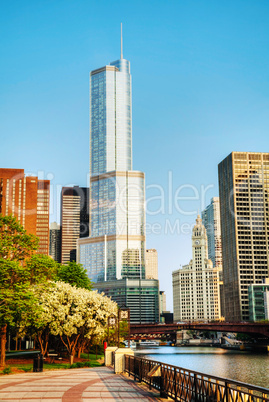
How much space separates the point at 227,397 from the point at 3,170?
19009 centimetres

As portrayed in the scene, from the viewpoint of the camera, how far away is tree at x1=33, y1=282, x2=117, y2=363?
55531 millimetres

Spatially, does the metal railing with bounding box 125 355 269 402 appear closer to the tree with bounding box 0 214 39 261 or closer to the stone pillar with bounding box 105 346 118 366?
the stone pillar with bounding box 105 346 118 366

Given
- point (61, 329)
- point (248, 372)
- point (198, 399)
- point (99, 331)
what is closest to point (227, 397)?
point (198, 399)

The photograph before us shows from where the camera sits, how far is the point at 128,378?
3144cm

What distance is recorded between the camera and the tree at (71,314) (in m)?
55.5

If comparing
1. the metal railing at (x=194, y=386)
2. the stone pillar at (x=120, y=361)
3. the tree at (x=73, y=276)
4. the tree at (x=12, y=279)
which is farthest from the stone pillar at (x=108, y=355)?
the tree at (x=73, y=276)

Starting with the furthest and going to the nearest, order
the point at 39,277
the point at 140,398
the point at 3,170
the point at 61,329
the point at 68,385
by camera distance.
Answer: the point at 3,170, the point at 61,329, the point at 39,277, the point at 68,385, the point at 140,398

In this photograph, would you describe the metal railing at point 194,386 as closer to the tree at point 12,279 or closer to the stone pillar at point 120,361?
the stone pillar at point 120,361

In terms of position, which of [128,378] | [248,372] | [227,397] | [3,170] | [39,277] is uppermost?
[3,170]

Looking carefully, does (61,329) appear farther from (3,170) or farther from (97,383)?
(3,170)

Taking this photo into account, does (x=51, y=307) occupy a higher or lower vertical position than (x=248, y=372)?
higher

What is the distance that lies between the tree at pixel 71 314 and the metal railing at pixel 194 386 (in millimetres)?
27637

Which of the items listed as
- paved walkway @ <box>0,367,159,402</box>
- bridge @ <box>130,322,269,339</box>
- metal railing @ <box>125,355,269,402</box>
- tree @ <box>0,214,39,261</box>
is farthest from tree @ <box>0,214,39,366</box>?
bridge @ <box>130,322,269,339</box>

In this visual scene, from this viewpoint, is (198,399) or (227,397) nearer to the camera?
(227,397)
